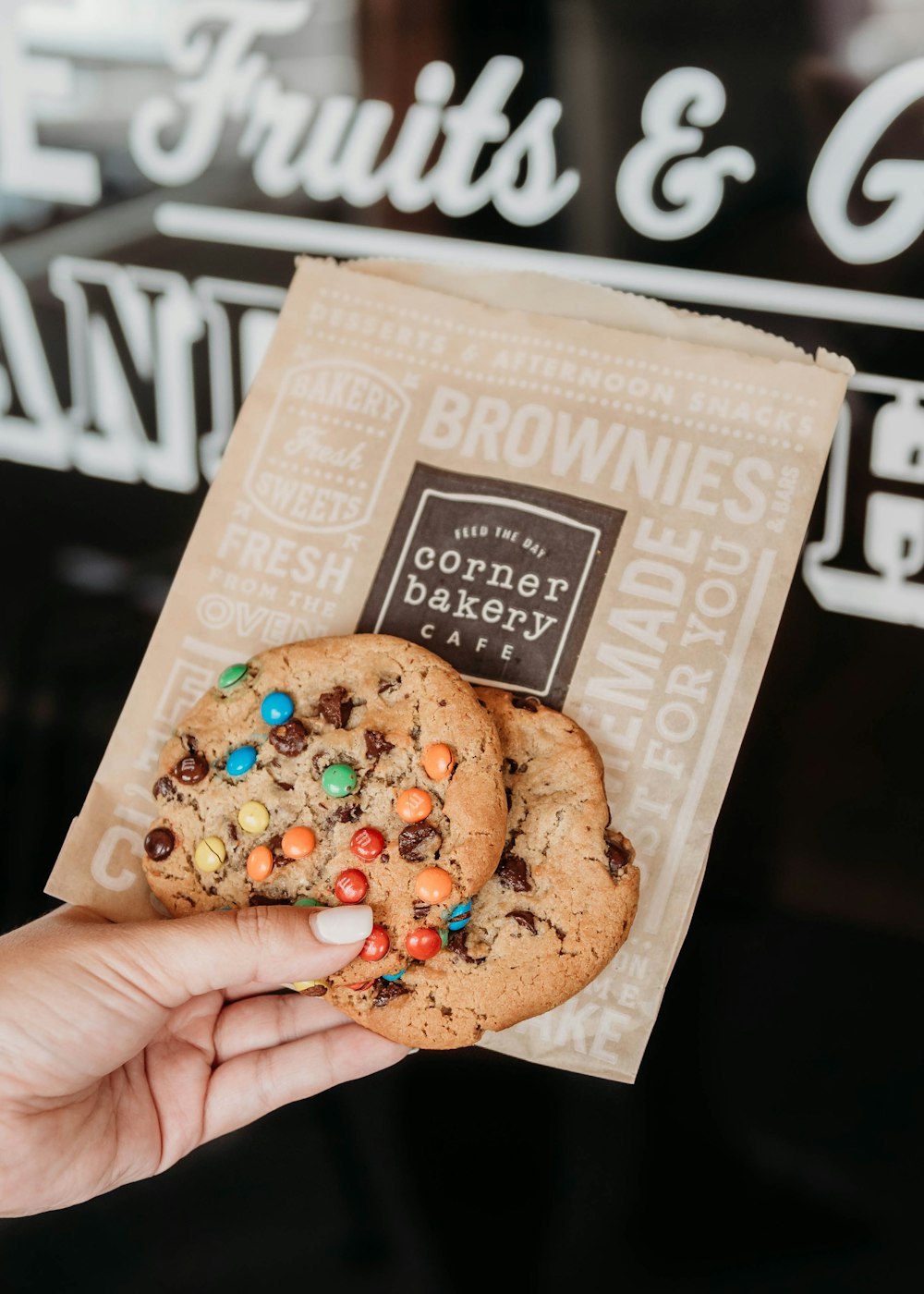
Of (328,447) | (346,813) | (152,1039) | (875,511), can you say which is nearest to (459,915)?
(346,813)

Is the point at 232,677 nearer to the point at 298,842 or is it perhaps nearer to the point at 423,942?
the point at 298,842

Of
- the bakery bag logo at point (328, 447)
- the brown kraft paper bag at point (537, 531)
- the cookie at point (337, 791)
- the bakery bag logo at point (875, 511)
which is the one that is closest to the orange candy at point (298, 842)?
the cookie at point (337, 791)

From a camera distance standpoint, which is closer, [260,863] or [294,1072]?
[260,863]

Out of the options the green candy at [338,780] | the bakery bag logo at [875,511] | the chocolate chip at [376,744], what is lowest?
the green candy at [338,780]

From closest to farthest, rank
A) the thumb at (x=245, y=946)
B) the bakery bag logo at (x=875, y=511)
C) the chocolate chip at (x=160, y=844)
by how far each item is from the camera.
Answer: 1. the thumb at (x=245, y=946)
2. the chocolate chip at (x=160, y=844)
3. the bakery bag logo at (x=875, y=511)

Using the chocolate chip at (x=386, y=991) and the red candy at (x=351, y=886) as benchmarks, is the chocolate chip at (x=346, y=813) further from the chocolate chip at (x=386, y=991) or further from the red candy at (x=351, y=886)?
the chocolate chip at (x=386, y=991)

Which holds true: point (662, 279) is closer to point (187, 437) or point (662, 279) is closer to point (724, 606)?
point (724, 606)
